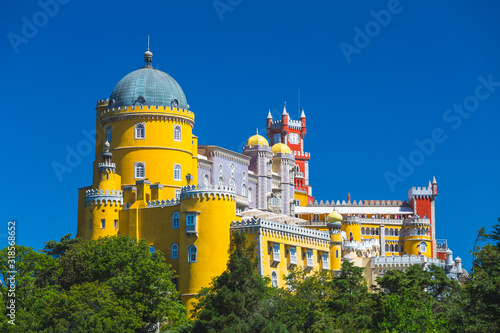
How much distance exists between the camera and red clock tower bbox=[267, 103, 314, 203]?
16400 cm

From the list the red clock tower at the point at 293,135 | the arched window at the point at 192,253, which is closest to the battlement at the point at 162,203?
the arched window at the point at 192,253

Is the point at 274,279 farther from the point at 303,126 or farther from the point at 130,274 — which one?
the point at 303,126

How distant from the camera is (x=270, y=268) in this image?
304 ft

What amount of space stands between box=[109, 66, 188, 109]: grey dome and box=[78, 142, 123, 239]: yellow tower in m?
8.12

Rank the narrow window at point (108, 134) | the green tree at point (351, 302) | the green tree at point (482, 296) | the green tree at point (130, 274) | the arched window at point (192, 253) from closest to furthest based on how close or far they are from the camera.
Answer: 1. the green tree at point (482, 296)
2. the green tree at point (351, 302)
3. the green tree at point (130, 274)
4. the arched window at point (192, 253)
5. the narrow window at point (108, 134)

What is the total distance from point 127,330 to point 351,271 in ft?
71.0

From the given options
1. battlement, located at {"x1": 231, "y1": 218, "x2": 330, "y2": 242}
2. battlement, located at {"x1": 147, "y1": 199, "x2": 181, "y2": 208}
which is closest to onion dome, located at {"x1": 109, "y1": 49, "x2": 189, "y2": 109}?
battlement, located at {"x1": 147, "y1": 199, "x2": 181, "y2": 208}

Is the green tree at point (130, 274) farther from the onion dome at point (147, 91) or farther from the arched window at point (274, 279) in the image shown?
the onion dome at point (147, 91)

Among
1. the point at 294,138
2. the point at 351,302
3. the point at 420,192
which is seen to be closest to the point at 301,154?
the point at 294,138

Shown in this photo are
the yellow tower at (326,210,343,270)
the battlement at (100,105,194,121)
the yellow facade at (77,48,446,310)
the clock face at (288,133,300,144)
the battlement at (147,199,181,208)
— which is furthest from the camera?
the clock face at (288,133,300,144)

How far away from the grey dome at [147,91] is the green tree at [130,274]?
17.4 meters

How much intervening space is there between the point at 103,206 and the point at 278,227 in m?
16.5

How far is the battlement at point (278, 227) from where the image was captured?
91.5 metres

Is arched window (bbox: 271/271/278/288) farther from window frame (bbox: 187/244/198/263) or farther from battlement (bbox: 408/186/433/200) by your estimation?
battlement (bbox: 408/186/433/200)
